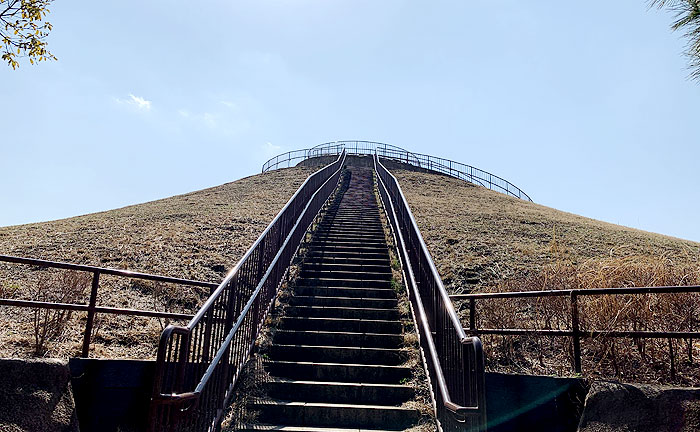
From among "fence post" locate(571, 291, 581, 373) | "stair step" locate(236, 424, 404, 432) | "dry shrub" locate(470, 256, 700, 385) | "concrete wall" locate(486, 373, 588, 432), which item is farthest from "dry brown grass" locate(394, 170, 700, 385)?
"stair step" locate(236, 424, 404, 432)

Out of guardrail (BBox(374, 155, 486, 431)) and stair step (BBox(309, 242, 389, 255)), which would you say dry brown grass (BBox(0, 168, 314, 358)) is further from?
guardrail (BBox(374, 155, 486, 431))

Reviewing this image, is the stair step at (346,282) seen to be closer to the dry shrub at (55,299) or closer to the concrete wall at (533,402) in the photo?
the dry shrub at (55,299)

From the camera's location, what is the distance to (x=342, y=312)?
7.43 metres

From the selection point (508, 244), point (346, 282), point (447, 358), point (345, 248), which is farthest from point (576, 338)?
point (508, 244)

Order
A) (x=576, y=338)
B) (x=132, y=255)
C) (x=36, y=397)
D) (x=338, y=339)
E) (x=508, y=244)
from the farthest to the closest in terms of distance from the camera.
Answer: (x=508, y=244), (x=132, y=255), (x=338, y=339), (x=576, y=338), (x=36, y=397)

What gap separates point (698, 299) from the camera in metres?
5.59

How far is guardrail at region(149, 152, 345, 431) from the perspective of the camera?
149 inches

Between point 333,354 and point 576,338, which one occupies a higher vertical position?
point 576,338

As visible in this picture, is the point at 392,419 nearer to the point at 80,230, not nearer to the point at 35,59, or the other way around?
the point at 35,59

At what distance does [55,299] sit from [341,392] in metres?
4.49

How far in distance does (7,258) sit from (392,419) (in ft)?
14.1

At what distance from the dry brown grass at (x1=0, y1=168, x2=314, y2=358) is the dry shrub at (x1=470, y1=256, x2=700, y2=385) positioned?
4.82 metres

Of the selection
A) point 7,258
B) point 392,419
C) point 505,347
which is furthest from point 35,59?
point 505,347

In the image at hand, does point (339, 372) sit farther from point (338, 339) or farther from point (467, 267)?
point (467, 267)
